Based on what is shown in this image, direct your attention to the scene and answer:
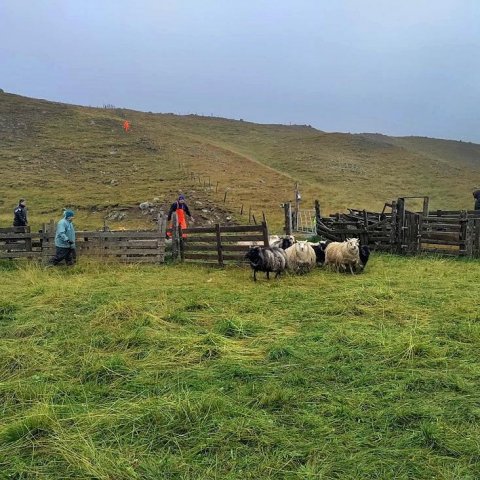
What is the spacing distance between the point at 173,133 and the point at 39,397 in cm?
4959

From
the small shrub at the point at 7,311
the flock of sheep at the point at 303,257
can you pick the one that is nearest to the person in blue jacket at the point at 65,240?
the small shrub at the point at 7,311

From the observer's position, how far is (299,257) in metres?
11.1

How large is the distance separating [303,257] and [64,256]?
647 cm

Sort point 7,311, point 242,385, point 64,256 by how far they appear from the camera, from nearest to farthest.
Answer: point 242,385, point 7,311, point 64,256

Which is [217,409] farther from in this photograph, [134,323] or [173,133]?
[173,133]

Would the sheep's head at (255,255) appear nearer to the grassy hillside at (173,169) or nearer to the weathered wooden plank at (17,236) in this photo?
the weathered wooden plank at (17,236)

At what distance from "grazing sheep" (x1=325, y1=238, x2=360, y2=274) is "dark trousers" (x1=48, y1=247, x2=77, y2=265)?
271 inches

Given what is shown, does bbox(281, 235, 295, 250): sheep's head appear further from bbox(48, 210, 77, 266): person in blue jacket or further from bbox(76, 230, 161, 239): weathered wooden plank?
bbox(48, 210, 77, 266): person in blue jacket

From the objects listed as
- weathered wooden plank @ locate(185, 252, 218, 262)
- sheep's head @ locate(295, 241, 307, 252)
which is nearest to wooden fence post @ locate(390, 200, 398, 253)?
sheep's head @ locate(295, 241, 307, 252)

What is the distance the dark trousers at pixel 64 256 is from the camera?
12.5 m

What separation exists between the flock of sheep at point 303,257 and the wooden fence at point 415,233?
347cm

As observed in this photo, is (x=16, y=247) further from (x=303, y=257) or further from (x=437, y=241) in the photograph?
(x=437, y=241)

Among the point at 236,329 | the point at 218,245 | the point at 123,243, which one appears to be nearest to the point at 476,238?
the point at 218,245

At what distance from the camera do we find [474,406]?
4203 millimetres
